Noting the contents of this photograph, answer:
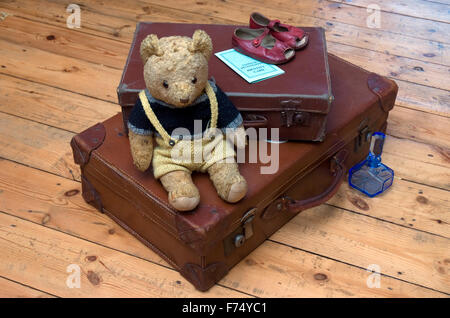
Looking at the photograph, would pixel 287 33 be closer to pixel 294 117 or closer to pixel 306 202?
pixel 294 117

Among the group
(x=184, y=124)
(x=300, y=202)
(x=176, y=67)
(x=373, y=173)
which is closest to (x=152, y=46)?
(x=176, y=67)

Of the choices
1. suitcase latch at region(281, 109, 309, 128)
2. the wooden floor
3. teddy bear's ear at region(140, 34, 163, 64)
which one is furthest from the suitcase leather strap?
the wooden floor

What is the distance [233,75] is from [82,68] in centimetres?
81

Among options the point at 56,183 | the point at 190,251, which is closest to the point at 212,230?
the point at 190,251

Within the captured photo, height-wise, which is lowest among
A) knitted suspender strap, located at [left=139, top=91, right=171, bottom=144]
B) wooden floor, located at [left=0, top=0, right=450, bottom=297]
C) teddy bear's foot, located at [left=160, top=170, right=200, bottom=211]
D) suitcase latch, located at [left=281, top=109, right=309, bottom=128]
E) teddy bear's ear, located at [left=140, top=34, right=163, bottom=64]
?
wooden floor, located at [left=0, top=0, right=450, bottom=297]

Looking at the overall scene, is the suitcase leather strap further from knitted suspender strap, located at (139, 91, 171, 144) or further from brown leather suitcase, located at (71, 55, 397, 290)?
brown leather suitcase, located at (71, 55, 397, 290)

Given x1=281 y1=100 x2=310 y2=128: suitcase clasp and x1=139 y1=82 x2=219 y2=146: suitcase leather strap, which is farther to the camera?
x1=281 y1=100 x2=310 y2=128: suitcase clasp

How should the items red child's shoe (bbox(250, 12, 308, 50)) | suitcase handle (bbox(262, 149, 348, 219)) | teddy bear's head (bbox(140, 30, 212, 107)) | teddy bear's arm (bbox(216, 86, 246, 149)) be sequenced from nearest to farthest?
teddy bear's head (bbox(140, 30, 212, 107))
teddy bear's arm (bbox(216, 86, 246, 149))
suitcase handle (bbox(262, 149, 348, 219))
red child's shoe (bbox(250, 12, 308, 50))

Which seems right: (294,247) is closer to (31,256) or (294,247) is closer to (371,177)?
(371,177)

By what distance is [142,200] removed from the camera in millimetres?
1268

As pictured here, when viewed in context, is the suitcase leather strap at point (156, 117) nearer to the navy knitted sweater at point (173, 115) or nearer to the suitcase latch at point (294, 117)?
the navy knitted sweater at point (173, 115)

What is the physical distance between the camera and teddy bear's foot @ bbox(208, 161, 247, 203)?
1188 millimetres

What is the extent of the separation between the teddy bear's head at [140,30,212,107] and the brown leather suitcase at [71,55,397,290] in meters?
0.22

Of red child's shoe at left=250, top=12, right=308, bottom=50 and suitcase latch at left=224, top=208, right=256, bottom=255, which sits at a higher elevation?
red child's shoe at left=250, top=12, right=308, bottom=50
